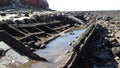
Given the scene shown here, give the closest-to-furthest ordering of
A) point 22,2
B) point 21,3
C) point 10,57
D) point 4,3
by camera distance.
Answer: point 10,57
point 4,3
point 21,3
point 22,2

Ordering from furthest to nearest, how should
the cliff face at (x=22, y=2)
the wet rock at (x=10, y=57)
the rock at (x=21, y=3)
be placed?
the rock at (x=21, y=3) < the cliff face at (x=22, y=2) < the wet rock at (x=10, y=57)

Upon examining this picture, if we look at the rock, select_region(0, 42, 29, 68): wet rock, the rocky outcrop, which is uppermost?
select_region(0, 42, 29, 68): wet rock

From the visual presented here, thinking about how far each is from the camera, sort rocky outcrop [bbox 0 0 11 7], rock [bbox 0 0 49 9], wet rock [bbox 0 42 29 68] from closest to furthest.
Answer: wet rock [bbox 0 42 29 68] < rocky outcrop [bbox 0 0 11 7] < rock [bbox 0 0 49 9]

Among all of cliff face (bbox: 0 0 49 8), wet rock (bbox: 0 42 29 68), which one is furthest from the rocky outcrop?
wet rock (bbox: 0 42 29 68)

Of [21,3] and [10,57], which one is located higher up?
[10,57]

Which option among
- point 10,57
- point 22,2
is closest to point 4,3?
point 22,2

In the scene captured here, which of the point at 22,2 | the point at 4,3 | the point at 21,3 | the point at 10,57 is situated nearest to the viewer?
the point at 10,57

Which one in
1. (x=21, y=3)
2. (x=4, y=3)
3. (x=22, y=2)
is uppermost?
(x=4, y=3)

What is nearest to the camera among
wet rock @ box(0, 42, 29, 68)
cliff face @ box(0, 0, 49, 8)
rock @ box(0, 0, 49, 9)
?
wet rock @ box(0, 42, 29, 68)

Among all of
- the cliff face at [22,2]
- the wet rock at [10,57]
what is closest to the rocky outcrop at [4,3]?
the cliff face at [22,2]

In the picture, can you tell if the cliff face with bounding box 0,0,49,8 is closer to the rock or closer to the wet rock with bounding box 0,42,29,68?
the rock

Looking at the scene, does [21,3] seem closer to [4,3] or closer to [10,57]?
[4,3]

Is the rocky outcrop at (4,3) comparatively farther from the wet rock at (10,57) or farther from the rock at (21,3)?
the wet rock at (10,57)

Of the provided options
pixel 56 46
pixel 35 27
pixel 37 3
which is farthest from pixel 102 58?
pixel 37 3
